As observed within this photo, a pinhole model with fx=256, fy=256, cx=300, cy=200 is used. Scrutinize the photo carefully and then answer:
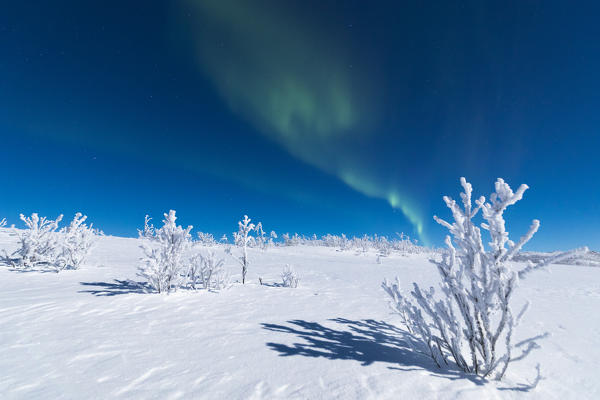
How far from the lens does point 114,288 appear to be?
6770 mm

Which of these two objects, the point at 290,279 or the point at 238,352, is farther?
the point at 290,279

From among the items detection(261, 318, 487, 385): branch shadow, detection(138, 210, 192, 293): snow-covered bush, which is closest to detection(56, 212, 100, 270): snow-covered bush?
detection(138, 210, 192, 293): snow-covered bush

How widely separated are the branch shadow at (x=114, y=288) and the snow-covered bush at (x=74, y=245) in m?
3.26

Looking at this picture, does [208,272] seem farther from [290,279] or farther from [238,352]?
[238,352]

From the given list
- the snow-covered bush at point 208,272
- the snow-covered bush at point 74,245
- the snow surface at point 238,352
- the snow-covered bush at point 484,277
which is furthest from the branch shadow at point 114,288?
the snow-covered bush at point 484,277

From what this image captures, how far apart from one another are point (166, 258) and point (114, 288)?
1558 millimetres

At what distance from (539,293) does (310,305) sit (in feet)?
26.4

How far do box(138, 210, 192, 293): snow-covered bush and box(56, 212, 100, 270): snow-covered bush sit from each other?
4937 millimetres

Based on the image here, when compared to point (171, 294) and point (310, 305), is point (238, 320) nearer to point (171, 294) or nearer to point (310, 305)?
point (310, 305)

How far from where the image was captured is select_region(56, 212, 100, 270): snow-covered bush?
948 cm

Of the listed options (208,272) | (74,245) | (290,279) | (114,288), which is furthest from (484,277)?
(74,245)

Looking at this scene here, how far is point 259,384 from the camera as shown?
2377 mm

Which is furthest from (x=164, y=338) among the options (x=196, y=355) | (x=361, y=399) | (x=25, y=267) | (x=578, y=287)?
(x=578, y=287)

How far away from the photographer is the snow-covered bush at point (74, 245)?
9.48m
